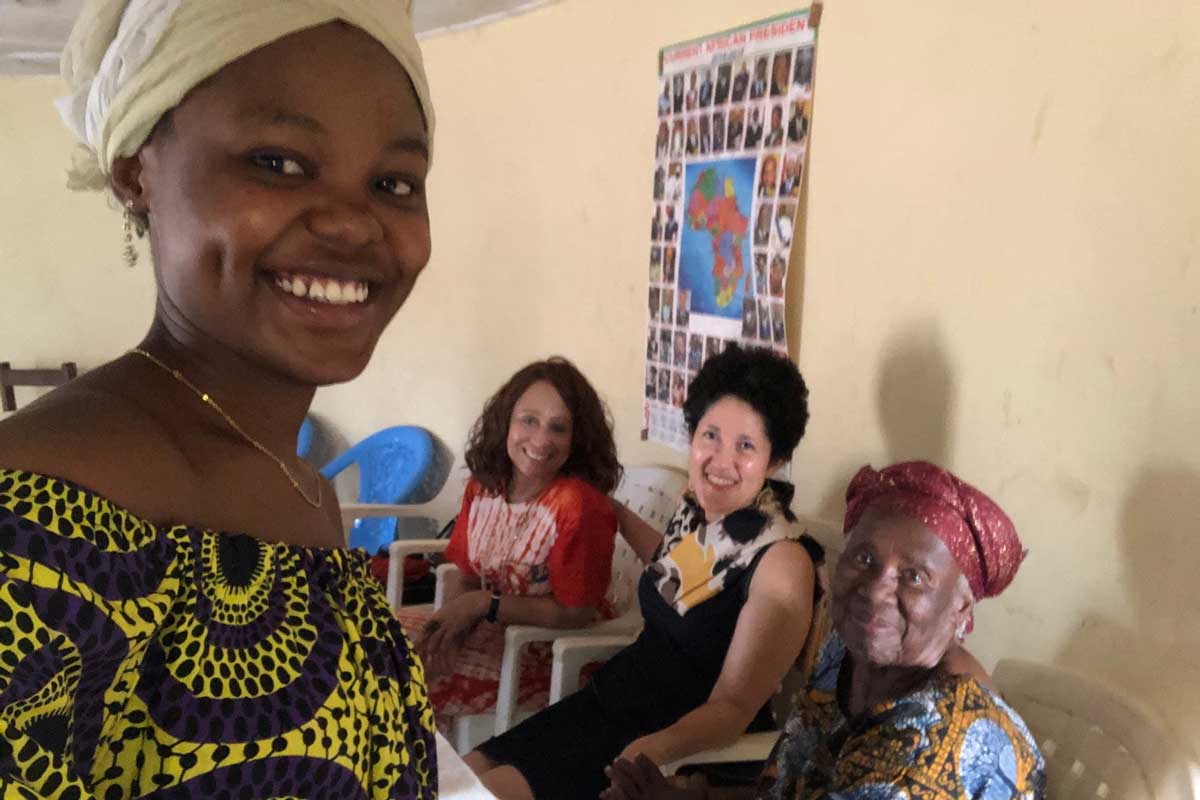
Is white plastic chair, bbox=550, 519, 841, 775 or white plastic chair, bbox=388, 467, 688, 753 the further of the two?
white plastic chair, bbox=388, 467, 688, 753

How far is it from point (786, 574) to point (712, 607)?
6.9 inches

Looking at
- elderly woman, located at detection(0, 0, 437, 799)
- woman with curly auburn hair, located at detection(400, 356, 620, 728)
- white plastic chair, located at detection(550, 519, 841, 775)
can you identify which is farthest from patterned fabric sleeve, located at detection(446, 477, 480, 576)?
elderly woman, located at detection(0, 0, 437, 799)

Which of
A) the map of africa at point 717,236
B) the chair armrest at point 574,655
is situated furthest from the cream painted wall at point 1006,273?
the chair armrest at point 574,655

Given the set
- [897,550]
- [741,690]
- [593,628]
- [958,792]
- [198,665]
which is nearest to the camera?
[198,665]

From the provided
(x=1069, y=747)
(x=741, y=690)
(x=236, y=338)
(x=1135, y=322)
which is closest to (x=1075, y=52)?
(x=1135, y=322)

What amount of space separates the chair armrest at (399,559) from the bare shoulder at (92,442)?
75.4 inches

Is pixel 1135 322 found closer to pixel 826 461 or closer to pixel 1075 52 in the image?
pixel 1075 52

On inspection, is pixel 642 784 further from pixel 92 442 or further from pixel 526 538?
pixel 92 442

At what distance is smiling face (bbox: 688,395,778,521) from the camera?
177 cm

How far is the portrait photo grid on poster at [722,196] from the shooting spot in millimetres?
1932

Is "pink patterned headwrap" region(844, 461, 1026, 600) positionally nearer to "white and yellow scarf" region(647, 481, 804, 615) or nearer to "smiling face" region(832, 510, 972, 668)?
"smiling face" region(832, 510, 972, 668)

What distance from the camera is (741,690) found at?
1609 millimetres

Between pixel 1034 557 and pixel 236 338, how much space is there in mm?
1282

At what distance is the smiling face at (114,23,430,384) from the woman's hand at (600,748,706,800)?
1.04 m
